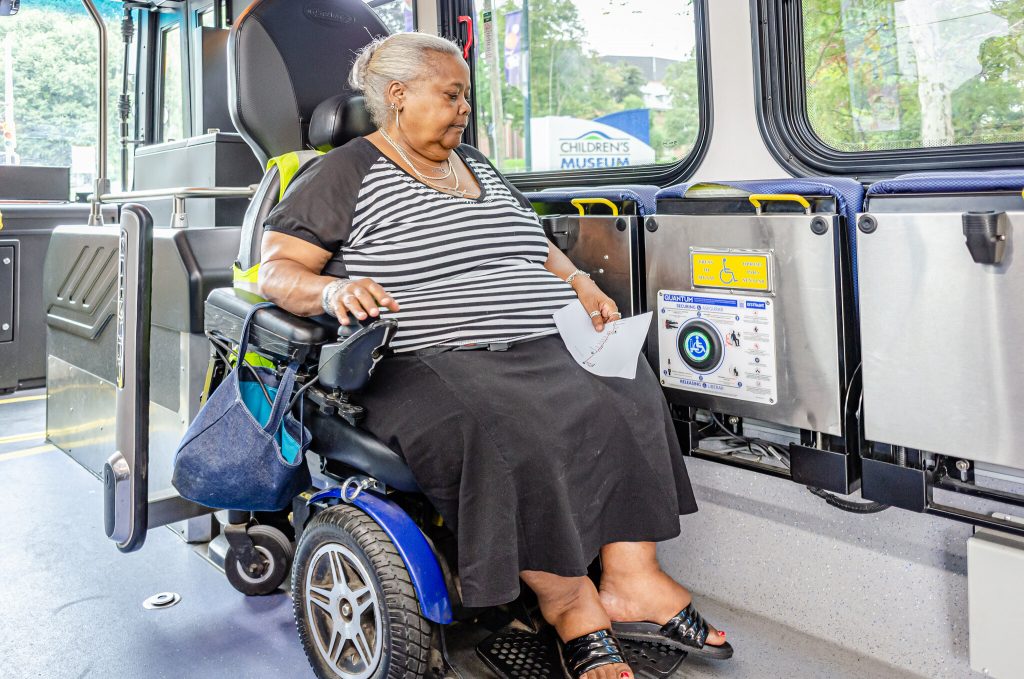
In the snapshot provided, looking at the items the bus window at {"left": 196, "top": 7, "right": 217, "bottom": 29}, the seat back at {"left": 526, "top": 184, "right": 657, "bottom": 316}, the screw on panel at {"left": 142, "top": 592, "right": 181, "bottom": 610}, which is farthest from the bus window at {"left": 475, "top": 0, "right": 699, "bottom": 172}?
the bus window at {"left": 196, "top": 7, "right": 217, "bottom": 29}

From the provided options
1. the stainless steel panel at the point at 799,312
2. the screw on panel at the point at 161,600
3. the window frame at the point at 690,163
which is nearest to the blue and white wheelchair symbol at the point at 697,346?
the stainless steel panel at the point at 799,312

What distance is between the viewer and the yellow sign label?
175cm

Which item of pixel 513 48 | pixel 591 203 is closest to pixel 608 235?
pixel 591 203

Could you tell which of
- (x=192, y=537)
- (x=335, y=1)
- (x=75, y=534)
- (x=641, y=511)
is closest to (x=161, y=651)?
(x=192, y=537)

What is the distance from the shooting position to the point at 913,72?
190 cm

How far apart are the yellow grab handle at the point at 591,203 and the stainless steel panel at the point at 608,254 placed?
0.06 metres

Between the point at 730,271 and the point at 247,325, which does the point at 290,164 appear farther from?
the point at 730,271

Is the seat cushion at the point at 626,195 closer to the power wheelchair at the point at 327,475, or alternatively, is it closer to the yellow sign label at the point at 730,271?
the yellow sign label at the point at 730,271

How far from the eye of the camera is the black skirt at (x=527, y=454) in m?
1.45

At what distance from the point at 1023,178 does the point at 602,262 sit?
38.5 inches

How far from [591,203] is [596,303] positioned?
36cm

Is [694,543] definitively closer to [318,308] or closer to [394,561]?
[394,561]

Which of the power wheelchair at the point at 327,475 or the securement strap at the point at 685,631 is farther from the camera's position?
the securement strap at the point at 685,631

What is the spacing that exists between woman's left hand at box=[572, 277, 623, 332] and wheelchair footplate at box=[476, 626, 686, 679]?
699 millimetres
